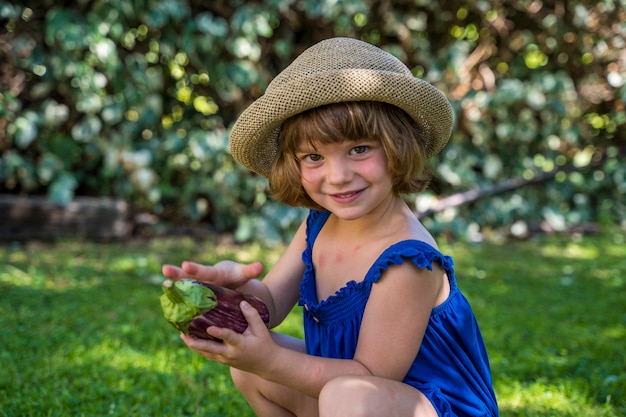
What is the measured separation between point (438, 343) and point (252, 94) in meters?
4.10

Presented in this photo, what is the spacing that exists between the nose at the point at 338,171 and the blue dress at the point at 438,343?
0.22 metres

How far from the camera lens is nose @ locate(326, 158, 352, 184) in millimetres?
1796

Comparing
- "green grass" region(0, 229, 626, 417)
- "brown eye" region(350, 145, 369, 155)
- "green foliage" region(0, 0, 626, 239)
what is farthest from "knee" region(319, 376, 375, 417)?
"green foliage" region(0, 0, 626, 239)

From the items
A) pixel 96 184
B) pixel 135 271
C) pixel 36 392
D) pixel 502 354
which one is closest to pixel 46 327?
pixel 36 392

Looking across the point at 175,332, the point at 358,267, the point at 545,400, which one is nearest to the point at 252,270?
the point at 358,267

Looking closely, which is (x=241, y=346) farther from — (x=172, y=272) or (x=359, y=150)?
(x=359, y=150)

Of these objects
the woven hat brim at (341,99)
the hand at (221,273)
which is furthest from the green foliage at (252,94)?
the woven hat brim at (341,99)

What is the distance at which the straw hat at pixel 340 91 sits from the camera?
1.74 metres

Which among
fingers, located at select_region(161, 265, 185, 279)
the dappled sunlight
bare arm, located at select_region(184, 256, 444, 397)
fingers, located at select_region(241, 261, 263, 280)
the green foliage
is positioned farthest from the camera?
the green foliage

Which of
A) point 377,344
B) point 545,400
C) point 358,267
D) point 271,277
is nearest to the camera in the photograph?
point 377,344

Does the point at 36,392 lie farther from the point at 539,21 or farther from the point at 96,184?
the point at 539,21

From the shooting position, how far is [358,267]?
6.39 feet

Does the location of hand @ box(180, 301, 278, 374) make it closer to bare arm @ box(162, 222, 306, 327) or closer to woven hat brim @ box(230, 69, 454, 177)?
bare arm @ box(162, 222, 306, 327)

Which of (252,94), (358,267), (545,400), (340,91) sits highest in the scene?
(252,94)
